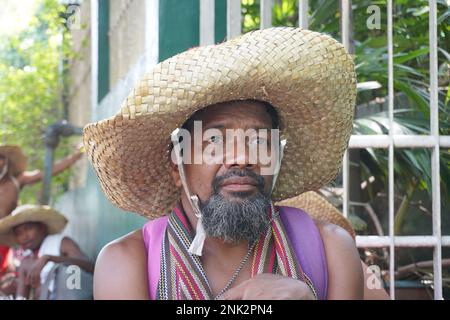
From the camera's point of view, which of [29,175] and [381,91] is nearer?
[381,91]

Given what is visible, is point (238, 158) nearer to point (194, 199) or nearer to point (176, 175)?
point (194, 199)

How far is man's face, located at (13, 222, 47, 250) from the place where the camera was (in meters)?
6.41

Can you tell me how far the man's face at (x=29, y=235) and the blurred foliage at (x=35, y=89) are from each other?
473 cm

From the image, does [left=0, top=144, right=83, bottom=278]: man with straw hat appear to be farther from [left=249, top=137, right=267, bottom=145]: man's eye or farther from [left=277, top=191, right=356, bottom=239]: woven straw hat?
[left=249, top=137, right=267, bottom=145]: man's eye

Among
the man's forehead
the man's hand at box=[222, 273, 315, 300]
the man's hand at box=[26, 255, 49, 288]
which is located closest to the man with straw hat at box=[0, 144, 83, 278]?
the man's hand at box=[26, 255, 49, 288]

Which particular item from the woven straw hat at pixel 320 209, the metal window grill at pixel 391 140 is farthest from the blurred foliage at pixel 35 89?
the woven straw hat at pixel 320 209

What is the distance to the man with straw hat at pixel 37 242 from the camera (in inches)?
237

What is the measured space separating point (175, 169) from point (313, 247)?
1.93 feet

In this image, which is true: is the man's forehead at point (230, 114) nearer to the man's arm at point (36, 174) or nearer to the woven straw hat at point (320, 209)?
the woven straw hat at point (320, 209)

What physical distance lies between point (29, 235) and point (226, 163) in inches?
158

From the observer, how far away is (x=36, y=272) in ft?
19.7
